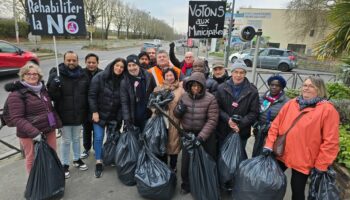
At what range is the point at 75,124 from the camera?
10.7ft

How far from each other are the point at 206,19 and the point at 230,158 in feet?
9.93

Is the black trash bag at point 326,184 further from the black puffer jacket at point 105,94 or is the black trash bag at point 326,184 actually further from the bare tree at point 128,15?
the bare tree at point 128,15

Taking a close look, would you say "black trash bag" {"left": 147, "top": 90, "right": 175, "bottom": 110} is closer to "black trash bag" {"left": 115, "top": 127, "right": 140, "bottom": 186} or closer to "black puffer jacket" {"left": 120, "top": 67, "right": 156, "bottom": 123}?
"black puffer jacket" {"left": 120, "top": 67, "right": 156, "bottom": 123}

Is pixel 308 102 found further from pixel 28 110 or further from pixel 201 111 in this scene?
pixel 28 110

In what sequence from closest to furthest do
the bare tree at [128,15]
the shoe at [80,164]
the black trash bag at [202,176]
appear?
the black trash bag at [202,176]
the shoe at [80,164]
the bare tree at [128,15]

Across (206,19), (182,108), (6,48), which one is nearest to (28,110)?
(182,108)

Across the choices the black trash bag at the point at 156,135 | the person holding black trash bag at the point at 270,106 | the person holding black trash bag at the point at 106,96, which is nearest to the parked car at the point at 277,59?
the person holding black trash bag at the point at 270,106

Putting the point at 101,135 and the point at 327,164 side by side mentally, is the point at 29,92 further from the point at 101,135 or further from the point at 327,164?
the point at 327,164

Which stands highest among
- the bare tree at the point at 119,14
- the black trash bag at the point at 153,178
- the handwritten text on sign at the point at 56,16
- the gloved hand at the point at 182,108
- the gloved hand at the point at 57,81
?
the bare tree at the point at 119,14

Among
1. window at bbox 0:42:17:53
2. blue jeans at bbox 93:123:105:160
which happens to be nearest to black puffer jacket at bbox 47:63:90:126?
blue jeans at bbox 93:123:105:160

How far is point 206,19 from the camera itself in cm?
485

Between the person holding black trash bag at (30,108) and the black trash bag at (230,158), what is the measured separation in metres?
2.08

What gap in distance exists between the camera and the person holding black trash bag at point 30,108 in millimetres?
2580

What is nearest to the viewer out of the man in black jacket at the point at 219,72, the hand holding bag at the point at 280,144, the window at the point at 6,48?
the hand holding bag at the point at 280,144
